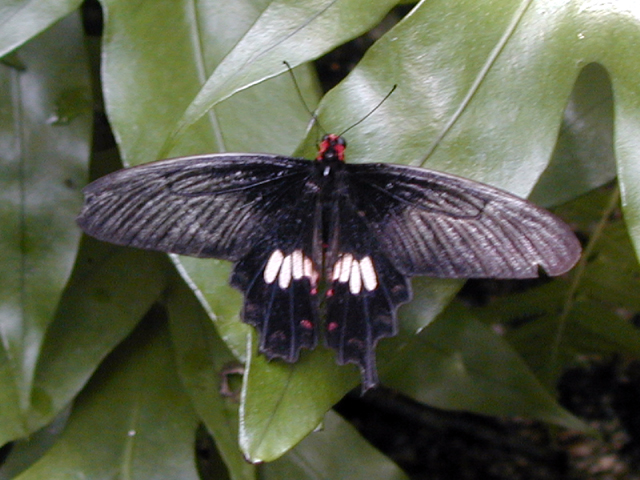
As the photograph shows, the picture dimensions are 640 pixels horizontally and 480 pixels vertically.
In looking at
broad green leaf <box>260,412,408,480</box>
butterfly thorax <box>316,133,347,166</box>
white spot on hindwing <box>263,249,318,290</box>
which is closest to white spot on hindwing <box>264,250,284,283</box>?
white spot on hindwing <box>263,249,318,290</box>

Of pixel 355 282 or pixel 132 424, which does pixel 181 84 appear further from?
pixel 132 424

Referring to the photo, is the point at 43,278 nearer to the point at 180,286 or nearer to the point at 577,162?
the point at 180,286

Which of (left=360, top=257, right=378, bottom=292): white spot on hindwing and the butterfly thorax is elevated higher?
the butterfly thorax

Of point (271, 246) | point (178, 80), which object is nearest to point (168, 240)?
point (271, 246)

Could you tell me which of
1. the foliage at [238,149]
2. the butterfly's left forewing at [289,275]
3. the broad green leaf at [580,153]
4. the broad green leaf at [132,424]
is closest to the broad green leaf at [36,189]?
the foliage at [238,149]

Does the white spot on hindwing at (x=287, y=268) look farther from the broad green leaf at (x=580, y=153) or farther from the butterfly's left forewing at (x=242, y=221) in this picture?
the broad green leaf at (x=580, y=153)

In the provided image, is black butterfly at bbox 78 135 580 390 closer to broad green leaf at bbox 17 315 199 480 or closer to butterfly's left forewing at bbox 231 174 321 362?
butterfly's left forewing at bbox 231 174 321 362

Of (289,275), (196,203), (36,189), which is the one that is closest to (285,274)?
(289,275)
